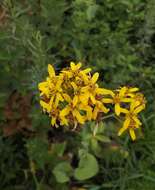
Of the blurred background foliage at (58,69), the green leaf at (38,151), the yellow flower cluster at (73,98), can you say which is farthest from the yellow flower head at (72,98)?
the green leaf at (38,151)

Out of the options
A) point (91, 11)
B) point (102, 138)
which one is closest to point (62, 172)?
point (102, 138)

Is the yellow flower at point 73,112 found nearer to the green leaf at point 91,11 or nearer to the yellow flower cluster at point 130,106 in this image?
the yellow flower cluster at point 130,106

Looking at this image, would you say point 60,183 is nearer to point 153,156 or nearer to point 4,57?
point 153,156

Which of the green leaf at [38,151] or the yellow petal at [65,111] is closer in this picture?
the yellow petal at [65,111]

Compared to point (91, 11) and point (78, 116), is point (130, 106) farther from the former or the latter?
point (91, 11)

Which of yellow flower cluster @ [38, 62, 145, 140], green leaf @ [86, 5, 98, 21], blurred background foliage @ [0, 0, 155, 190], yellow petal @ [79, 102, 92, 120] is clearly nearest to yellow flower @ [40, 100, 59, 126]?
yellow flower cluster @ [38, 62, 145, 140]

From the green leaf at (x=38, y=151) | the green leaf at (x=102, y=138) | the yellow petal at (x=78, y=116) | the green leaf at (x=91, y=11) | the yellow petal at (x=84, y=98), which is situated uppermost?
the green leaf at (x=91, y=11)

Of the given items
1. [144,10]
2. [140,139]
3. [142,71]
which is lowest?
[140,139]

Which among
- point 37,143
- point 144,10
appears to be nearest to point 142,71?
point 144,10
